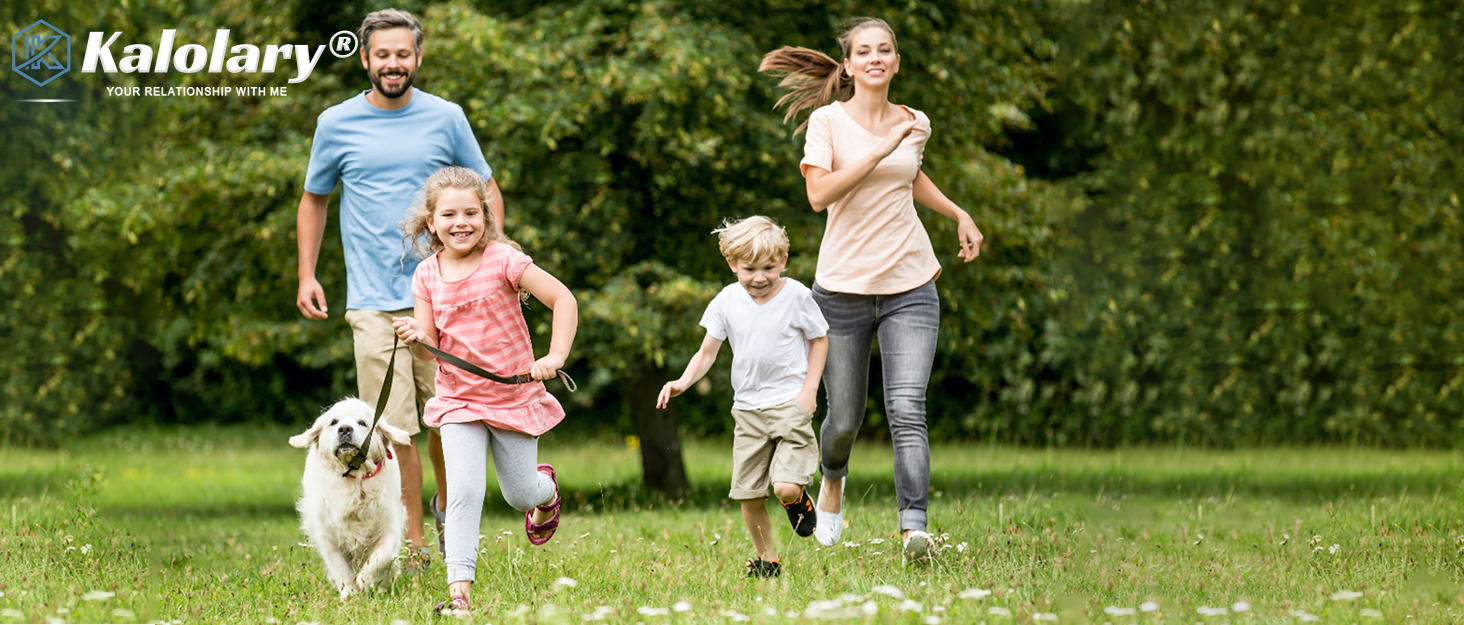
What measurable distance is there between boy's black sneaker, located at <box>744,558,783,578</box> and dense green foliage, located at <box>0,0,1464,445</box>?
9.58ft

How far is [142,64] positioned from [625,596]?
6.55m

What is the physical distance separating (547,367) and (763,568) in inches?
47.7

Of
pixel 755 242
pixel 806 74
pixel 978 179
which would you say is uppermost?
pixel 806 74

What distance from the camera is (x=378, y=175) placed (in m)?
4.76

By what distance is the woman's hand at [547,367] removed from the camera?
3.79 meters

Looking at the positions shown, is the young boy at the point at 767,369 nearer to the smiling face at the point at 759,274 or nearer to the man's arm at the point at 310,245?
the smiling face at the point at 759,274

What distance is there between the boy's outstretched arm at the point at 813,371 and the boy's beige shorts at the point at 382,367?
64.7 inches

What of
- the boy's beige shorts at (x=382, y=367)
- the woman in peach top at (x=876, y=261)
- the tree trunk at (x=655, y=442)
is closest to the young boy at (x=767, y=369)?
the woman in peach top at (x=876, y=261)

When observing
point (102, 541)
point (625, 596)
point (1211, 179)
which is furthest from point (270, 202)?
point (1211, 179)

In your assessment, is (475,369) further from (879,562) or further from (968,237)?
(968,237)

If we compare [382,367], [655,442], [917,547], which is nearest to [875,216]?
[917,547]

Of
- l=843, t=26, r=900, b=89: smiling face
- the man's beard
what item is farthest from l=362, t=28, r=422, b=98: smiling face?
l=843, t=26, r=900, b=89: smiling face

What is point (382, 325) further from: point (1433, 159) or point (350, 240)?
point (1433, 159)

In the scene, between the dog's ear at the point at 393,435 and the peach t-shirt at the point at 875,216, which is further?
the peach t-shirt at the point at 875,216
